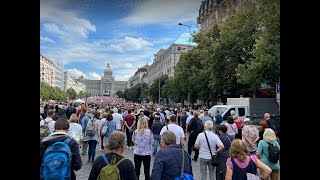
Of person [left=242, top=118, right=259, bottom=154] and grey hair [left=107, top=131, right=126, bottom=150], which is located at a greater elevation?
grey hair [left=107, top=131, right=126, bottom=150]

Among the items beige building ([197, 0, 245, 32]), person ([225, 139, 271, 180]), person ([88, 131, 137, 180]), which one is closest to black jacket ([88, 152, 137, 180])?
person ([88, 131, 137, 180])

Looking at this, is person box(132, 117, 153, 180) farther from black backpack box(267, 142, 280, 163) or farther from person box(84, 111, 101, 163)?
person box(84, 111, 101, 163)

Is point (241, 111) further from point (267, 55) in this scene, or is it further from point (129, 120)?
point (129, 120)

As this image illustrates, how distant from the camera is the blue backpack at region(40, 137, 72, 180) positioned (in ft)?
14.7

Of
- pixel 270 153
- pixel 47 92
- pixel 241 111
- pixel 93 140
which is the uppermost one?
pixel 47 92

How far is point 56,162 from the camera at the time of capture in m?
4.54

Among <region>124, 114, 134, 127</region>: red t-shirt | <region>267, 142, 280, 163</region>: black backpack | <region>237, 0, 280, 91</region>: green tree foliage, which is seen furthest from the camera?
<region>237, 0, 280, 91</region>: green tree foliage

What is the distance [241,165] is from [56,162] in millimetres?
2666

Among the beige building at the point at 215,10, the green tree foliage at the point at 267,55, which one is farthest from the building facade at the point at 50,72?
the green tree foliage at the point at 267,55

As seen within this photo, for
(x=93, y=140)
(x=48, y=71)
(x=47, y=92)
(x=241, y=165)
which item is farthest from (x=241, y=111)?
(x=48, y=71)

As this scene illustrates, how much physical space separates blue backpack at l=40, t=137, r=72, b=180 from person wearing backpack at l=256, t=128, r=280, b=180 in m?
3.94

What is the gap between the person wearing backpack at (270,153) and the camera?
265 inches

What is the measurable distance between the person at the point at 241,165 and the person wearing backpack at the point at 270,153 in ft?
5.11
